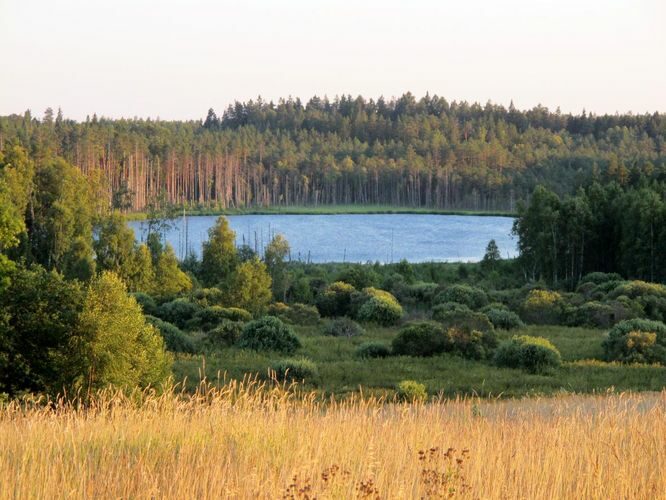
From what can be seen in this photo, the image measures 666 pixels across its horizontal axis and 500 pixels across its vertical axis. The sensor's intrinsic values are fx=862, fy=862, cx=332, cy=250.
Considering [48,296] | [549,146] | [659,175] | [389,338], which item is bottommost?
[389,338]

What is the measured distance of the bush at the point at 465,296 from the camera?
45.0 metres

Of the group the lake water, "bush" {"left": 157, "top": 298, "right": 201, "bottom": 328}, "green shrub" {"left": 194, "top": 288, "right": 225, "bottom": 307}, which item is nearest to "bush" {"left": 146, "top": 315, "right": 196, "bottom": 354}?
"bush" {"left": 157, "top": 298, "right": 201, "bottom": 328}

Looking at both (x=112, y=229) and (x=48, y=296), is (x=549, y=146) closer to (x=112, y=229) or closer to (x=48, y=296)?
(x=112, y=229)

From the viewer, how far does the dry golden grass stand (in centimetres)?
496

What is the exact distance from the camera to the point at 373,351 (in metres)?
29.2

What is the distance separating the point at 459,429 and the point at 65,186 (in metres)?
60.2

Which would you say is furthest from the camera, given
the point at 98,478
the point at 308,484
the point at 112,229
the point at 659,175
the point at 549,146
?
the point at 549,146

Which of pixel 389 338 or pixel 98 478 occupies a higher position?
pixel 98 478

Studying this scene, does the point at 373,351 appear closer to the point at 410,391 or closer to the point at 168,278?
the point at 410,391

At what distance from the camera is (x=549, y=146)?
651 feet

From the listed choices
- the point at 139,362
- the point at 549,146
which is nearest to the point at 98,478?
the point at 139,362

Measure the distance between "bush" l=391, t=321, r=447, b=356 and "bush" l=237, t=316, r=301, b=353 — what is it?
3.68 metres

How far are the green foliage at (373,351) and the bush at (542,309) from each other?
14.6m

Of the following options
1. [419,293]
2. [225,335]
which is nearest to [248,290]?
[225,335]
